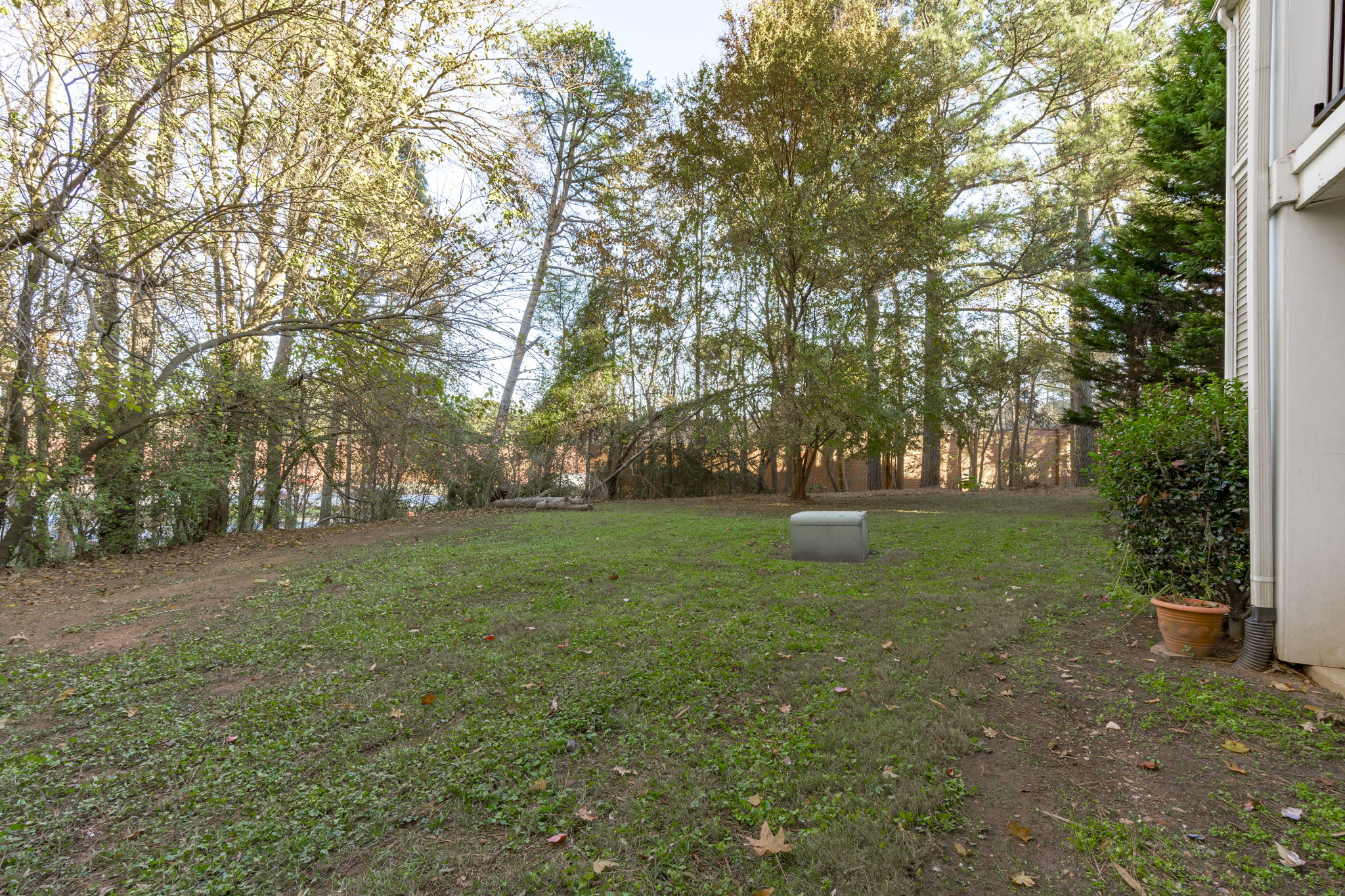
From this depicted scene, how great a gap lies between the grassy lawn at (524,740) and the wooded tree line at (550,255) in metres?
3.15

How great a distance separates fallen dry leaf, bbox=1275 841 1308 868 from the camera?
1.84m

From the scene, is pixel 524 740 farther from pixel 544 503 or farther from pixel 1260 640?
pixel 544 503

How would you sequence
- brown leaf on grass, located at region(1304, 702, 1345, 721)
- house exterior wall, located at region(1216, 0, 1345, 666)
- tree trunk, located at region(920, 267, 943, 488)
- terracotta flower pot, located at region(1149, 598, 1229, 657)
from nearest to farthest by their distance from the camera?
brown leaf on grass, located at region(1304, 702, 1345, 721), house exterior wall, located at region(1216, 0, 1345, 666), terracotta flower pot, located at region(1149, 598, 1229, 657), tree trunk, located at region(920, 267, 943, 488)

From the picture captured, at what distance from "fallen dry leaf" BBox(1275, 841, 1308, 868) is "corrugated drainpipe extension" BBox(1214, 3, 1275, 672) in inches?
73.1

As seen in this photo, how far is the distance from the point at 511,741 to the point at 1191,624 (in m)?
3.82

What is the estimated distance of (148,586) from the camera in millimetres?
5840

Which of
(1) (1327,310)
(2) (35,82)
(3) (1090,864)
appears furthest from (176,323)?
(1) (1327,310)

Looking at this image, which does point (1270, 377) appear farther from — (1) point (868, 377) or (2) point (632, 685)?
(1) point (868, 377)

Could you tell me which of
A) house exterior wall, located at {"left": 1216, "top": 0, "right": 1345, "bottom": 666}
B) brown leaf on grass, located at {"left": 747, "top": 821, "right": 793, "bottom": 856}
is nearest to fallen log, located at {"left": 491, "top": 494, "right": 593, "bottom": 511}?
house exterior wall, located at {"left": 1216, "top": 0, "right": 1345, "bottom": 666}

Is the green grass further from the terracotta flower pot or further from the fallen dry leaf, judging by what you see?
the fallen dry leaf

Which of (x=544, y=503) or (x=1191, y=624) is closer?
(x=1191, y=624)

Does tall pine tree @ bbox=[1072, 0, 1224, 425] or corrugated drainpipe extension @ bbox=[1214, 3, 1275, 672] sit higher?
tall pine tree @ bbox=[1072, 0, 1224, 425]

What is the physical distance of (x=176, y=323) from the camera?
5.85 meters

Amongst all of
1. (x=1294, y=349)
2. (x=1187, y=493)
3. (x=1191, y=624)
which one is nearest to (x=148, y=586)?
(x=1191, y=624)
